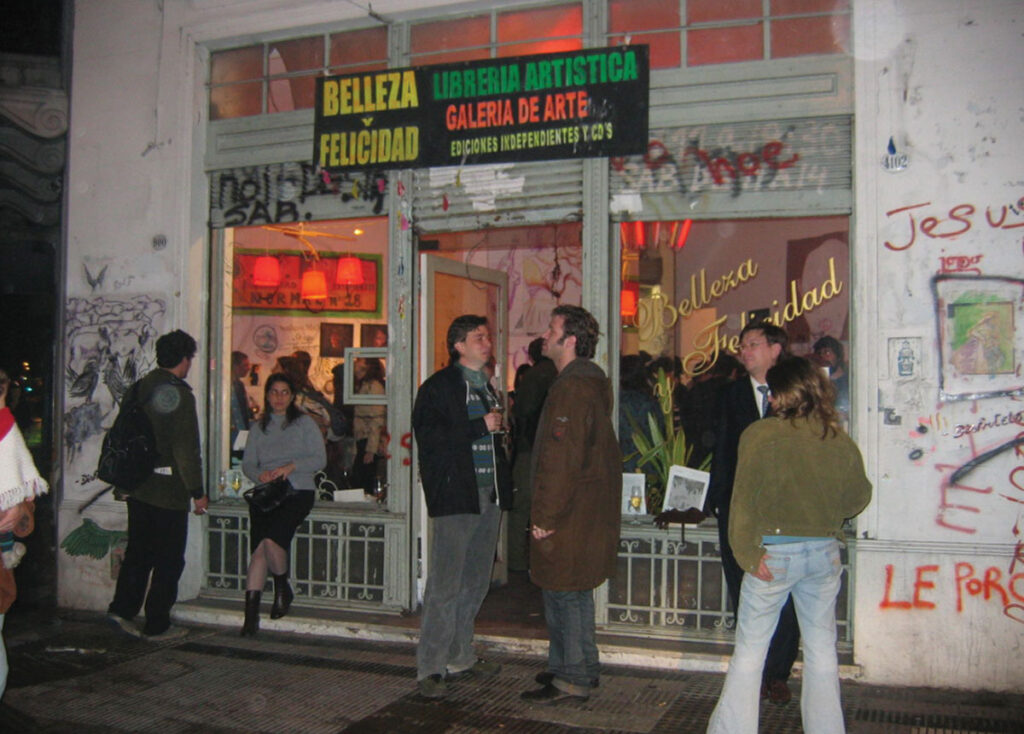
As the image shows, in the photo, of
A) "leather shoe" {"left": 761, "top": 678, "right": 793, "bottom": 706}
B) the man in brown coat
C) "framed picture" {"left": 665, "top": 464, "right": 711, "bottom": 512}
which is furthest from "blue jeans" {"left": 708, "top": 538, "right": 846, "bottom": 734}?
"framed picture" {"left": 665, "top": 464, "right": 711, "bottom": 512}

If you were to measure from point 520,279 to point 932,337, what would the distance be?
20.0 feet

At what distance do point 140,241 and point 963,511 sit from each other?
6052 mm

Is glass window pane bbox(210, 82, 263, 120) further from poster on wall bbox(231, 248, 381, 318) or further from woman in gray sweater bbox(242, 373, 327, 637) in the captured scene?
woman in gray sweater bbox(242, 373, 327, 637)

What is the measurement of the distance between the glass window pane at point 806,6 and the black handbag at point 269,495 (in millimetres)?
4474

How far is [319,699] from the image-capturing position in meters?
5.45

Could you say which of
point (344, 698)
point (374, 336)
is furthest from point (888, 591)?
point (374, 336)

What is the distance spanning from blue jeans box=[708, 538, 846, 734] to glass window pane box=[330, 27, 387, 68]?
4.70 metres

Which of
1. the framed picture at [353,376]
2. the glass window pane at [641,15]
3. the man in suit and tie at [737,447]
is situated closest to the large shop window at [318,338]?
the framed picture at [353,376]

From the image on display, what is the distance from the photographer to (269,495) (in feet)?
21.9

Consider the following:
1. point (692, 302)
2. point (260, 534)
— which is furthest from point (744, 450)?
point (260, 534)

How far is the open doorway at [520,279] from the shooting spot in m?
8.00

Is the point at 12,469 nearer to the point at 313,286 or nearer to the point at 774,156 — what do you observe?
the point at 774,156

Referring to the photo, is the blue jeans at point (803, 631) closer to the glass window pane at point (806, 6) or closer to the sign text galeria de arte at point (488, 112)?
the sign text galeria de arte at point (488, 112)

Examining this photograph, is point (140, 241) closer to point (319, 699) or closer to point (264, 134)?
point (264, 134)
